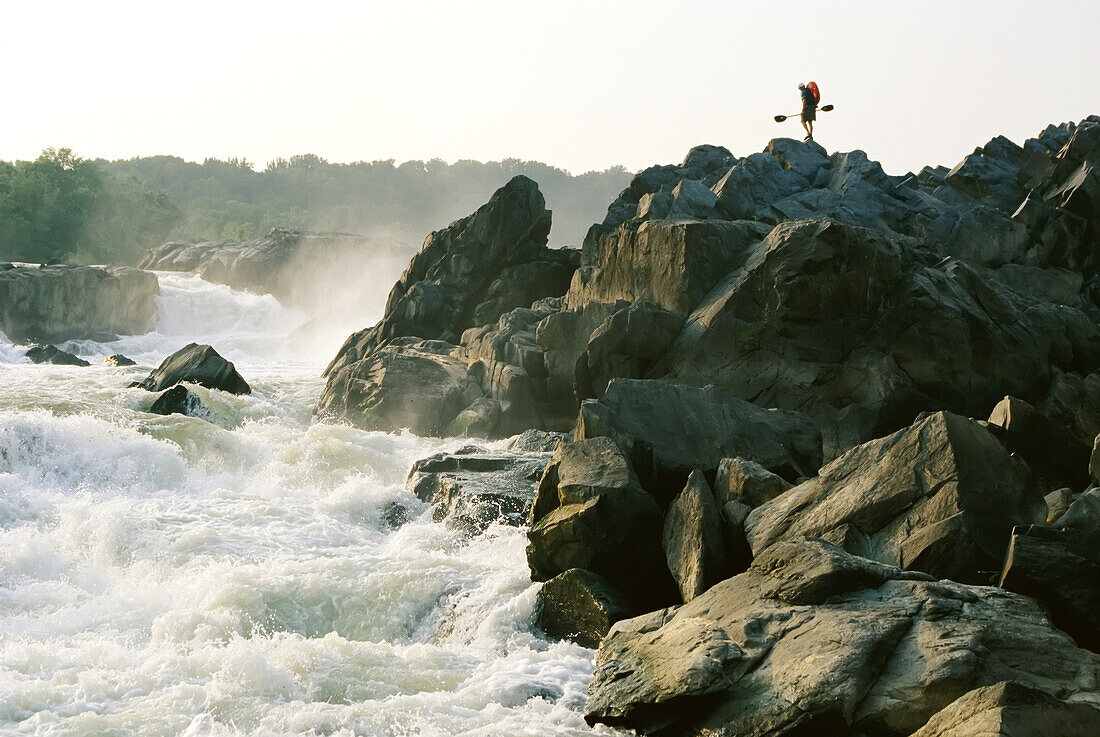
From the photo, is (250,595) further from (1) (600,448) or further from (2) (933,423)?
(2) (933,423)

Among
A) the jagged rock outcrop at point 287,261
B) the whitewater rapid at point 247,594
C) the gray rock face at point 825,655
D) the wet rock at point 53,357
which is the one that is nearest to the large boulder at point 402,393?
the whitewater rapid at point 247,594

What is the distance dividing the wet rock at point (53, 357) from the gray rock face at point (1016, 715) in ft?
101

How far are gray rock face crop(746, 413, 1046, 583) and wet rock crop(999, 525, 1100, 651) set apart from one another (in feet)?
1.58

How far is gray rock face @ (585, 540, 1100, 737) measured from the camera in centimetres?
696

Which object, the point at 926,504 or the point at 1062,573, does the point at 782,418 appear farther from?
the point at 1062,573

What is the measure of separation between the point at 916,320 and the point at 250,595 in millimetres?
12673

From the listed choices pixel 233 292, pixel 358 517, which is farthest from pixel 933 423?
pixel 233 292

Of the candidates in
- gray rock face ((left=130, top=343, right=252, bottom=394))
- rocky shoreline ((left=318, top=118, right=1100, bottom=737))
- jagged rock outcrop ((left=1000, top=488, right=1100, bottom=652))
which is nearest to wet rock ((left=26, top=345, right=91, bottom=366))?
gray rock face ((left=130, top=343, right=252, bottom=394))

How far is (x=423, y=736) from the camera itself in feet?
26.4

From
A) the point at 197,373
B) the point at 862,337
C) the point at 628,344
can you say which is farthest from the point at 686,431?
the point at 197,373

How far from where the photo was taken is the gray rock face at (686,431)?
1243cm

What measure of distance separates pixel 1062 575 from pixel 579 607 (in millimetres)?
4582

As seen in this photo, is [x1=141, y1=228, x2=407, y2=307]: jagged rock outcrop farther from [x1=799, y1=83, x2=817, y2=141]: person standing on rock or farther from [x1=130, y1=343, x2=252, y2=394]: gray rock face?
[x1=799, y1=83, x2=817, y2=141]: person standing on rock

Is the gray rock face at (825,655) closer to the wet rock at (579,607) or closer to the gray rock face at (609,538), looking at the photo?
the wet rock at (579,607)
